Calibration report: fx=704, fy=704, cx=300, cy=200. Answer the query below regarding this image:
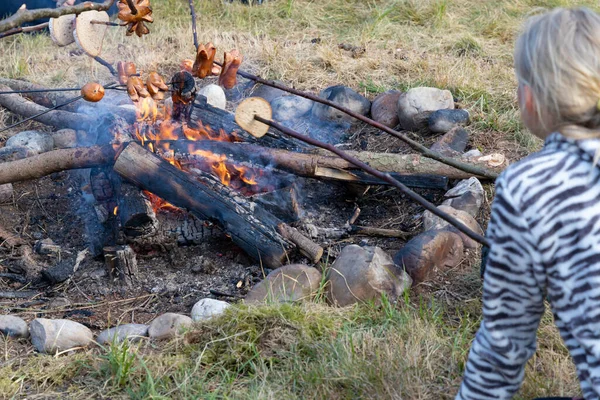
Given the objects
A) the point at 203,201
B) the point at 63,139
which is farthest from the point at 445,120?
the point at 63,139

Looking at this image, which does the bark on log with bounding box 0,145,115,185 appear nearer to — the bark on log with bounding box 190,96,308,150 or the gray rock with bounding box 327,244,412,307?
the bark on log with bounding box 190,96,308,150

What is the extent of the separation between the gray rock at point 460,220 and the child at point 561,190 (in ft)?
6.22

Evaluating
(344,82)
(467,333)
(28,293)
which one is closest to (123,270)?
(28,293)

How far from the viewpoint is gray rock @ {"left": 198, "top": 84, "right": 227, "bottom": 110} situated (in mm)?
5375

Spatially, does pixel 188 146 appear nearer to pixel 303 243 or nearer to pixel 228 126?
pixel 228 126

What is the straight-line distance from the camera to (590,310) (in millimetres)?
1668

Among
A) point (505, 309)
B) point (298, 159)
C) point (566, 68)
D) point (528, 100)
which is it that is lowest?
point (298, 159)

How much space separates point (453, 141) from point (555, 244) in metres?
3.01

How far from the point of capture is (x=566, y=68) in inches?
63.8

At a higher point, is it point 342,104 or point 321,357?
point 321,357

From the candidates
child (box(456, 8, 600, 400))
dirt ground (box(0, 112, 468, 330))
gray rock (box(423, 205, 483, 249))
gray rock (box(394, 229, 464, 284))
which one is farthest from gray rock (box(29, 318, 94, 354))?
child (box(456, 8, 600, 400))

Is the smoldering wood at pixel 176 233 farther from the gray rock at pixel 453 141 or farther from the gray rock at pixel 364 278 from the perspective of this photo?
the gray rock at pixel 453 141

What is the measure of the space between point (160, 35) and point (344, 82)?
209 cm

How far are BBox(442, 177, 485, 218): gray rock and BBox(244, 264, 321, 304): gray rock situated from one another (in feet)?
3.39
